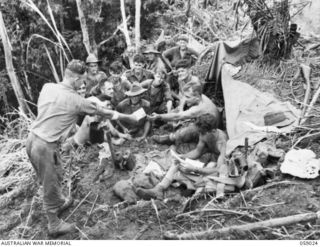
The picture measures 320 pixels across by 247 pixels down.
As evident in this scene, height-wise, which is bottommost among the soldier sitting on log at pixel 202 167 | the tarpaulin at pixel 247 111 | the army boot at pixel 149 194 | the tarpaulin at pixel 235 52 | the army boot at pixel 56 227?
the army boot at pixel 56 227

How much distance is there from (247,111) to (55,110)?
2.11 meters

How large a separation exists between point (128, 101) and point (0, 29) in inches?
114

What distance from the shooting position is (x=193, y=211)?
3.53 metres

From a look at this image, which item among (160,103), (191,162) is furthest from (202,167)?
(160,103)

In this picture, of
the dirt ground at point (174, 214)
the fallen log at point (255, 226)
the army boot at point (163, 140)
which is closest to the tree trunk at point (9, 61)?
the army boot at point (163, 140)

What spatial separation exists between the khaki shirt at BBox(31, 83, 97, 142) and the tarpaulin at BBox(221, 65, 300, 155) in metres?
1.63

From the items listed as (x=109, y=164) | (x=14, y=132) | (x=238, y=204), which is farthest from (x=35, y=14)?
(x=238, y=204)

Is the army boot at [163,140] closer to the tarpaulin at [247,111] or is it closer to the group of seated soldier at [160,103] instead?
the group of seated soldier at [160,103]

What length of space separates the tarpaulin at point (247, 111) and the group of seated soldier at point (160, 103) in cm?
16

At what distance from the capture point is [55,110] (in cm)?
340

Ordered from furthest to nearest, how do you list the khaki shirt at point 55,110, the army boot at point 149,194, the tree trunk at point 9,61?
the tree trunk at point 9,61, the army boot at point 149,194, the khaki shirt at point 55,110

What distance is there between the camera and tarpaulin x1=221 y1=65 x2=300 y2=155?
4.14m

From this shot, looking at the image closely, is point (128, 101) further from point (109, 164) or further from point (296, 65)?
point (296, 65)

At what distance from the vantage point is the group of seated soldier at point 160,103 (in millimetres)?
4383
